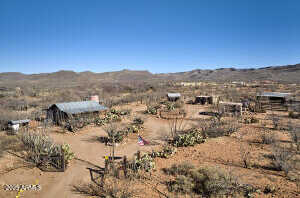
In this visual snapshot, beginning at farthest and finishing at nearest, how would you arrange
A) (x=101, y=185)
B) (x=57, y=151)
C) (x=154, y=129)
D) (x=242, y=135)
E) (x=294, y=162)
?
(x=154, y=129), (x=242, y=135), (x=57, y=151), (x=294, y=162), (x=101, y=185)

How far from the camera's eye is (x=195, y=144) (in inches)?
385

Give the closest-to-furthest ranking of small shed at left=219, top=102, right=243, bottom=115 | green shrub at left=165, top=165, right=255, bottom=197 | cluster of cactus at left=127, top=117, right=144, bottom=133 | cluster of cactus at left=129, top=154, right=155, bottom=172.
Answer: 1. green shrub at left=165, top=165, right=255, bottom=197
2. cluster of cactus at left=129, top=154, right=155, bottom=172
3. cluster of cactus at left=127, top=117, right=144, bottom=133
4. small shed at left=219, top=102, right=243, bottom=115

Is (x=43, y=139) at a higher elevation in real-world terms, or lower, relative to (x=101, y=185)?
higher

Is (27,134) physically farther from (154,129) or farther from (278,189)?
(278,189)

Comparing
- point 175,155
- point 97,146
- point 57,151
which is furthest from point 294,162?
point 57,151

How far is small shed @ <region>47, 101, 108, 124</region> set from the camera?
13.8 meters

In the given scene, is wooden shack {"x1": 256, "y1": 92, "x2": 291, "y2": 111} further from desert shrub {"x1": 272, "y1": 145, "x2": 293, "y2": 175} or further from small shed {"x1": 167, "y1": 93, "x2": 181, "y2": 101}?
desert shrub {"x1": 272, "y1": 145, "x2": 293, "y2": 175}

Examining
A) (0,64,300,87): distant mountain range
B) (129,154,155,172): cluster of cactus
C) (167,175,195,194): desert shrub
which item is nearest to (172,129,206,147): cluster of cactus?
(129,154,155,172): cluster of cactus

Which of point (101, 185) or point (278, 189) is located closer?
point (278, 189)

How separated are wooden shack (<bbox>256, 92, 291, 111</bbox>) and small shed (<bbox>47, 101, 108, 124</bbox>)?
17.3 metres

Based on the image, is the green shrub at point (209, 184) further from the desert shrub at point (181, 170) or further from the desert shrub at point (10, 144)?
the desert shrub at point (10, 144)

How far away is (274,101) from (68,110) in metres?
21.8

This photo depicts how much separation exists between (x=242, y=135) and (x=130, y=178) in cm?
802

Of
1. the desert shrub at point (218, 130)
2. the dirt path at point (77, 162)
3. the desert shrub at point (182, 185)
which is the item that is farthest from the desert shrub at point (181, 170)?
the desert shrub at point (218, 130)
